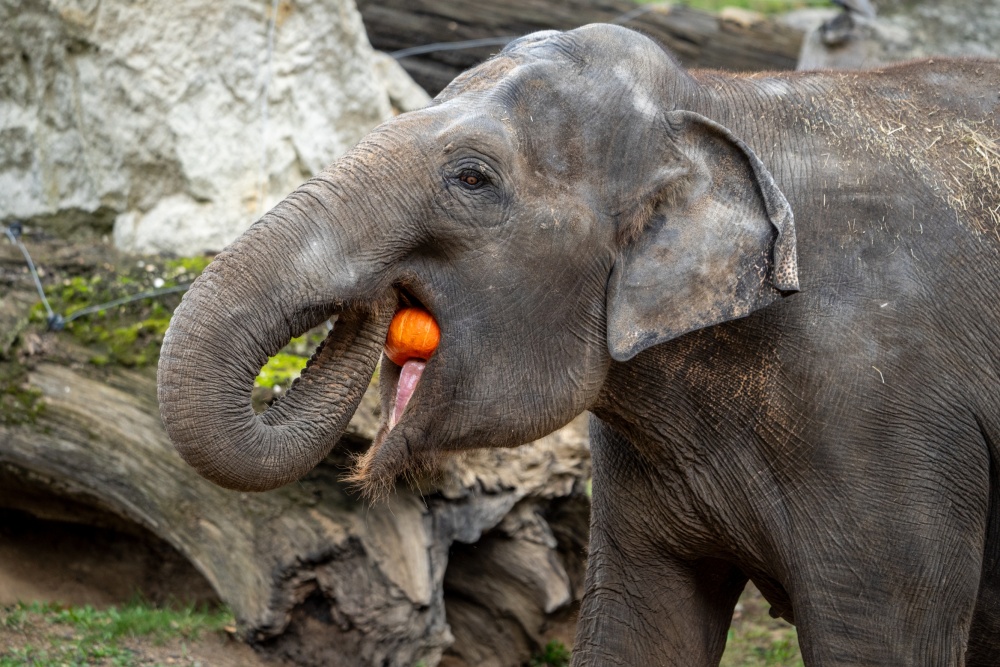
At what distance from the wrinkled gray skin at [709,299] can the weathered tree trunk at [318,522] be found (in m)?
1.99

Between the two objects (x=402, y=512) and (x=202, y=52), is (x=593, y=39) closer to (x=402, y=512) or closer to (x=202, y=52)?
(x=402, y=512)

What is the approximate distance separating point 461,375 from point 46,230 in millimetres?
4905

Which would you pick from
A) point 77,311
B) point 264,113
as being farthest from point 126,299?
point 264,113

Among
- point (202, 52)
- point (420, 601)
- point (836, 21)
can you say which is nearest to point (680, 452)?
point (420, 601)

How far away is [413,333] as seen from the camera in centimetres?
320

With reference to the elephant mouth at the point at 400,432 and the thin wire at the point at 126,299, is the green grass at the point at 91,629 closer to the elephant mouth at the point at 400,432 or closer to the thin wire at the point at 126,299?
the thin wire at the point at 126,299

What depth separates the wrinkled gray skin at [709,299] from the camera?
10.2 feet

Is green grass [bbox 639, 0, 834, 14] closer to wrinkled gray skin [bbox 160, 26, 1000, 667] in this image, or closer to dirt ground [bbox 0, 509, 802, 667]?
dirt ground [bbox 0, 509, 802, 667]

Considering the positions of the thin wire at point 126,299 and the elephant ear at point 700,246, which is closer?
the elephant ear at point 700,246

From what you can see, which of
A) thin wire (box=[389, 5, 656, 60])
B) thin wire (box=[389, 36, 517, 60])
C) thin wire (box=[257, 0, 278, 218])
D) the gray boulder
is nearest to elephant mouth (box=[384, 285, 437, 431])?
the gray boulder

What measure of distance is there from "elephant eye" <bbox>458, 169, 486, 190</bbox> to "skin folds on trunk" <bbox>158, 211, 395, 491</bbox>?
337 mm

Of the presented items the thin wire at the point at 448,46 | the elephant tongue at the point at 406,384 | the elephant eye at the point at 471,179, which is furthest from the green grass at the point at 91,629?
the thin wire at the point at 448,46

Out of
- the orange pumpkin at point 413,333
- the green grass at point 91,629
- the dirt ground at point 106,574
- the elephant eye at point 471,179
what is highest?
the elephant eye at point 471,179

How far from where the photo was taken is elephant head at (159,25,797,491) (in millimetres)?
3025
